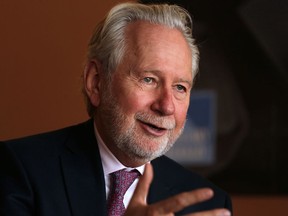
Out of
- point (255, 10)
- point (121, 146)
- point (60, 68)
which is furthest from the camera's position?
point (60, 68)

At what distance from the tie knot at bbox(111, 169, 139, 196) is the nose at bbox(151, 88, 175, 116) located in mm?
193

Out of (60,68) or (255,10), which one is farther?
(60,68)

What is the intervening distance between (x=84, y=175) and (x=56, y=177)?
73mm

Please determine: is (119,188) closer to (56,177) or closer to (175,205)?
(56,177)

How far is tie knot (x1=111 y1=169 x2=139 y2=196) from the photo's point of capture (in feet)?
5.88

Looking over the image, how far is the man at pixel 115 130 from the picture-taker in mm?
1734

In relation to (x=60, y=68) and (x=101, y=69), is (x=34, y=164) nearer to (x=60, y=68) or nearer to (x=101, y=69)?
(x=101, y=69)

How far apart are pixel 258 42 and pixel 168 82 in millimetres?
1016

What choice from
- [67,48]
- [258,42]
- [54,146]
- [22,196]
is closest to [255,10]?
[258,42]

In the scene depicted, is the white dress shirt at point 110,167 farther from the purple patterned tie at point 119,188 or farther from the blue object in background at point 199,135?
the blue object in background at point 199,135

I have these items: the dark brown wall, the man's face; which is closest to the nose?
the man's face

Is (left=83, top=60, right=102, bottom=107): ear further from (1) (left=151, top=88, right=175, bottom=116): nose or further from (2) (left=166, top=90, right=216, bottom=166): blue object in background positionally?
(2) (left=166, top=90, right=216, bottom=166): blue object in background

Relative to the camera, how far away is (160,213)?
135cm

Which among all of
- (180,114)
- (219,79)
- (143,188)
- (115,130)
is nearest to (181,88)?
(180,114)
